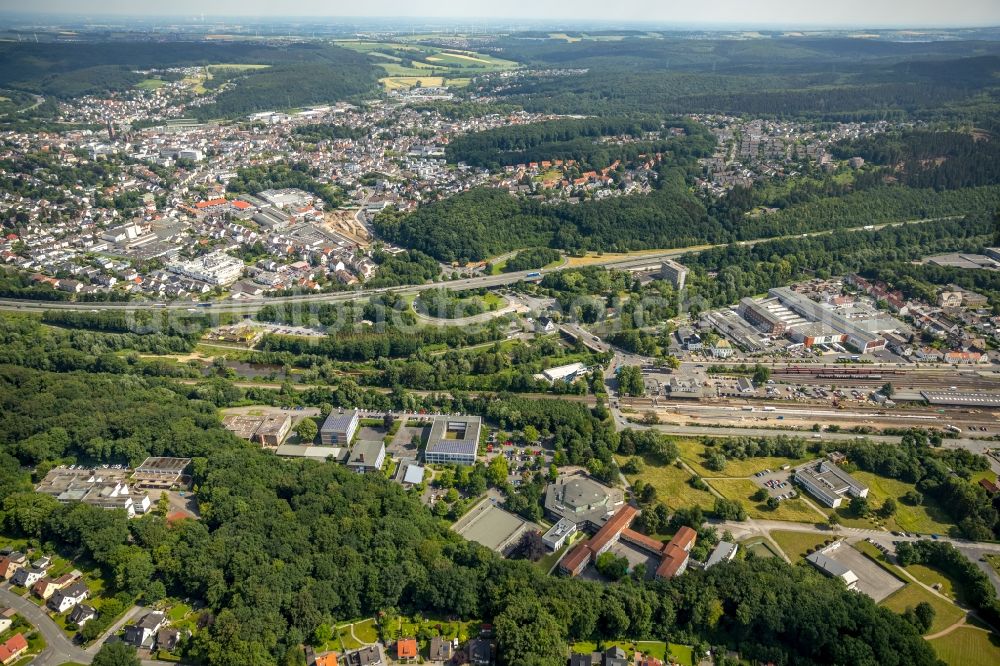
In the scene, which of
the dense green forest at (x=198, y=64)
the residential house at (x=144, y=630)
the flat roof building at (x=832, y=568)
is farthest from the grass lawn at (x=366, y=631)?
the dense green forest at (x=198, y=64)

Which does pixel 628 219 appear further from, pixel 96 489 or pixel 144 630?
pixel 144 630

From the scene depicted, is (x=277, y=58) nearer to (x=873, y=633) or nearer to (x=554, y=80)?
(x=554, y=80)

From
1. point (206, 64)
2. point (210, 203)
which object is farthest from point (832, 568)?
point (206, 64)

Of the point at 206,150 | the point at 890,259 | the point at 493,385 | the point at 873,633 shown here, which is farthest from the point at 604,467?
the point at 206,150

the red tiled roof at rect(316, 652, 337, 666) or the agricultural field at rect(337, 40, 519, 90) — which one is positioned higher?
the agricultural field at rect(337, 40, 519, 90)

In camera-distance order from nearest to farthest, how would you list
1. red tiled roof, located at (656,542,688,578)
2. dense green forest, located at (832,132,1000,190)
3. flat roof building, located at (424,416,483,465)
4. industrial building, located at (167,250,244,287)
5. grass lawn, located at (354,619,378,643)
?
grass lawn, located at (354,619,378,643) < red tiled roof, located at (656,542,688,578) < flat roof building, located at (424,416,483,465) < industrial building, located at (167,250,244,287) < dense green forest, located at (832,132,1000,190)

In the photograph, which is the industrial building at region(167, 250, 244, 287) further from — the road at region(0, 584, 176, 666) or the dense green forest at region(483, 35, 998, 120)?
the dense green forest at region(483, 35, 998, 120)

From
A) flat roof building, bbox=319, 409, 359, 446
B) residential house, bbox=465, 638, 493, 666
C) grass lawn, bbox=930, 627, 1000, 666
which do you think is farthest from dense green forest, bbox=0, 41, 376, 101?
grass lawn, bbox=930, 627, 1000, 666
